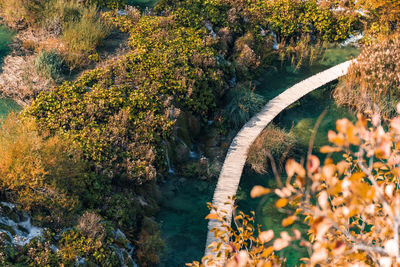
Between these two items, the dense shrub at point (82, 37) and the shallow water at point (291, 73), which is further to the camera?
the shallow water at point (291, 73)

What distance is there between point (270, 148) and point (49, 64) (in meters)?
5.91

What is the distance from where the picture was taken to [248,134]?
962cm

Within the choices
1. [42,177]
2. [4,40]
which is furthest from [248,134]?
[4,40]

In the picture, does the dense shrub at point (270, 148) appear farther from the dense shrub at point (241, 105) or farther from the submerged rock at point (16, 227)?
the submerged rock at point (16, 227)

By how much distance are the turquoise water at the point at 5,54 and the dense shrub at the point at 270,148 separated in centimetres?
568

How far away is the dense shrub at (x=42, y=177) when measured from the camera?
6.04m

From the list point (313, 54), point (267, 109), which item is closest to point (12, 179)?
point (267, 109)

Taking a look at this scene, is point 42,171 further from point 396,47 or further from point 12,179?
point 396,47

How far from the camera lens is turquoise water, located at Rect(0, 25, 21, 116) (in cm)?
862

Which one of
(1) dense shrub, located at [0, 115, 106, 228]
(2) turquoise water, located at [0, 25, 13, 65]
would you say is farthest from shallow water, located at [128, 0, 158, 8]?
(1) dense shrub, located at [0, 115, 106, 228]

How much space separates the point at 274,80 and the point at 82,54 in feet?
19.8

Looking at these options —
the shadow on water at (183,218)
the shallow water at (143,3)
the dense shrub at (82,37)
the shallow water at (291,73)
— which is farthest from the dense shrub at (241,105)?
the shallow water at (143,3)

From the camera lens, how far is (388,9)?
13.0 metres

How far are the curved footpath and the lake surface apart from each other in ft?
1.13
